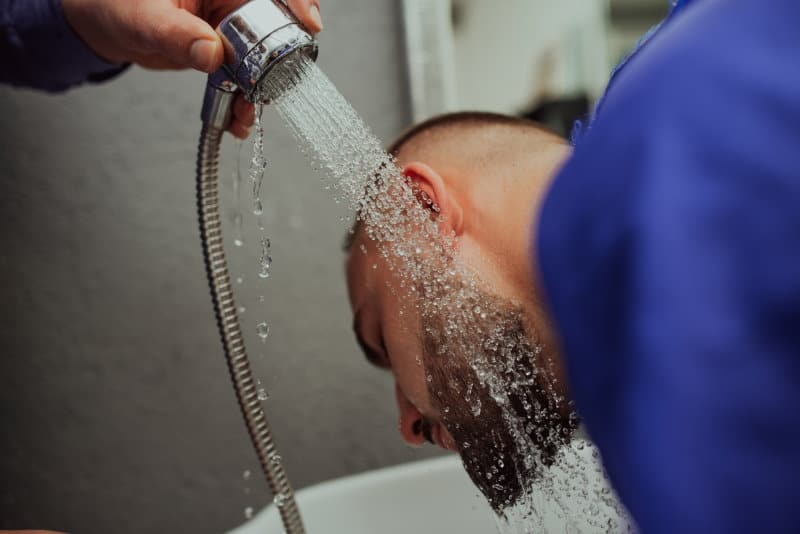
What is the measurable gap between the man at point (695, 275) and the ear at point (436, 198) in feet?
0.91

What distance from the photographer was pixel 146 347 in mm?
912

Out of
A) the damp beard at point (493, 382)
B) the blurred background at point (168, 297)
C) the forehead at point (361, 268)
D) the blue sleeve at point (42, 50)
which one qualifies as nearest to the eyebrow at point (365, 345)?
the forehead at point (361, 268)

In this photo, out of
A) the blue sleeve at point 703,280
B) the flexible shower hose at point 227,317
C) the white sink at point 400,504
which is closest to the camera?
the blue sleeve at point 703,280

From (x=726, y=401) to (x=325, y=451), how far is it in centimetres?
81

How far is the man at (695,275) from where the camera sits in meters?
0.23

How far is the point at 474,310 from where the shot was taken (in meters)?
0.54

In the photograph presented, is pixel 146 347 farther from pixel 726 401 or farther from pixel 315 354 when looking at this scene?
pixel 726 401

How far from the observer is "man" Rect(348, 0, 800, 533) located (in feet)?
0.75

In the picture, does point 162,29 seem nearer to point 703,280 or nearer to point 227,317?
point 227,317

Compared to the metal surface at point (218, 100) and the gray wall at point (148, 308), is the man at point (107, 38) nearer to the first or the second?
the metal surface at point (218, 100)

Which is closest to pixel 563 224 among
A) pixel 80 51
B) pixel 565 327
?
pixel 565 327

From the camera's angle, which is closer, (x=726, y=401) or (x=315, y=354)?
(x=726, y=401)

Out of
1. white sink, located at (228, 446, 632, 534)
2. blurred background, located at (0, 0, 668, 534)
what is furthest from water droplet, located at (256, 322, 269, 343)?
white sink, located at (228, 446, 632, 534)

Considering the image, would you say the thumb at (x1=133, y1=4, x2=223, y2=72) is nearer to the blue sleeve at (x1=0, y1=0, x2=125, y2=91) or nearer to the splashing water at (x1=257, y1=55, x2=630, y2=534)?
the splashing water at (x1=257, y1=55, x2=630, y2=534)
